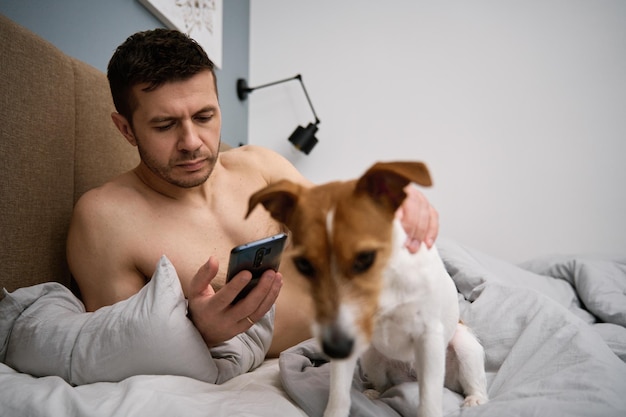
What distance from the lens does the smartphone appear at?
0.96 metres

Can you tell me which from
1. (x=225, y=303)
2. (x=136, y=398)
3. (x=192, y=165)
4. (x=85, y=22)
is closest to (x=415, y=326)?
(x=225, y=303)

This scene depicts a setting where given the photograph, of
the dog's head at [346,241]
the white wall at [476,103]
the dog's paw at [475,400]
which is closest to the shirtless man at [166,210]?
the dog's head at [346,241]

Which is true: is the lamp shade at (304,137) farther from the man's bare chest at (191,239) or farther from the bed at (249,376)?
the bed at (249,376)

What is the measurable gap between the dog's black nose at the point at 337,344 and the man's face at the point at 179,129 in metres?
0.86

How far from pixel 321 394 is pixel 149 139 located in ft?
3.07

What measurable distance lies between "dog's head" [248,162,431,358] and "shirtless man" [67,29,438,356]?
1.12 feet

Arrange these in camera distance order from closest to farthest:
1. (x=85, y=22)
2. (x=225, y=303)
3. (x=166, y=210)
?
(x=225, y=303) < (x=166, y=210) < (x=85, y=22)

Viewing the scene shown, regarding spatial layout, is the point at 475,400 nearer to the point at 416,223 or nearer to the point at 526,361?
the point at 526,361

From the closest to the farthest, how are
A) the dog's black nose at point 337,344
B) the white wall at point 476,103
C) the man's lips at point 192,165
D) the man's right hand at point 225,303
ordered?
1. the dog's black nose at point 337,344
2. the man's right hand at point 225,303
3. the man's lips at point 192,165
4. the white wall at point 476,103

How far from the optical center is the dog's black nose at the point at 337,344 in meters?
0.72

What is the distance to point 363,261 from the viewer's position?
A: 792mm

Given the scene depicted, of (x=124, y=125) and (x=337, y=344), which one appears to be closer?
(x=337, y=344)

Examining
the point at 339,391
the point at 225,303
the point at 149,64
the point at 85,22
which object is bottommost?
the point at 339,391

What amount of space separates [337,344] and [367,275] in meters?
0.15
